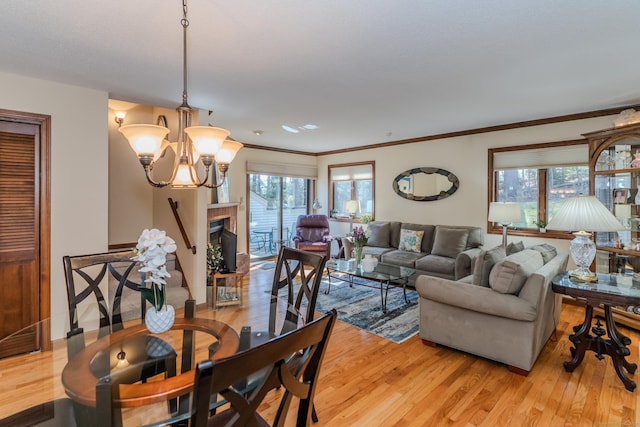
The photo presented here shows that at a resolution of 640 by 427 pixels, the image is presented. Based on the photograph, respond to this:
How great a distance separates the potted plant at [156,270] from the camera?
1596mm

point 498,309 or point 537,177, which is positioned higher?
point 537,177

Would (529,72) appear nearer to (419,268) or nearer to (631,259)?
(631,259)

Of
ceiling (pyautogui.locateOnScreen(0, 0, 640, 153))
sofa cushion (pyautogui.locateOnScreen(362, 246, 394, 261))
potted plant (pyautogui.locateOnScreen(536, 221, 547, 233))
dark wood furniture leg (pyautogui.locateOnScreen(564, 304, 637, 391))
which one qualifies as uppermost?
ceiling (pyautogui.locateOnScreen(0, 0, 640, 153))

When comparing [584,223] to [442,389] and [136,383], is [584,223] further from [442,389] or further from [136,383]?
[136,383]

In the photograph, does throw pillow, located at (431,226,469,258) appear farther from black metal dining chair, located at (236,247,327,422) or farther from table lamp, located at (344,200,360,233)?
black metal dining chair, located at (236,247,327,422)

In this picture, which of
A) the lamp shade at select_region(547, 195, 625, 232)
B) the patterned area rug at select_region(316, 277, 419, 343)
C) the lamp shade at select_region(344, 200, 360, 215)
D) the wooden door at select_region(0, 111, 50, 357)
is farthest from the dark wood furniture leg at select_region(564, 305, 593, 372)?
the wooden door at select_region(0, 111, 50, 357)

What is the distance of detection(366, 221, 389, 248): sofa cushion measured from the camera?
5.75 m

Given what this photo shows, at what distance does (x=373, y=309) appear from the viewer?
3.96 m

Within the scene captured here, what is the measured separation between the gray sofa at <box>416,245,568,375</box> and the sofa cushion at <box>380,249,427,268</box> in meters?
1.82

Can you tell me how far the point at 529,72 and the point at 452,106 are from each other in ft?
3.45

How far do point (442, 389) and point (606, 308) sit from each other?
5.09 ft

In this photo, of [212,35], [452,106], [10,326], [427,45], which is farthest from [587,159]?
[10,326]

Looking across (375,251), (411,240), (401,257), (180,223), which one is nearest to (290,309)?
(180,223)

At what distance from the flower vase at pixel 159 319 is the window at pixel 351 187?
5.20 meters
